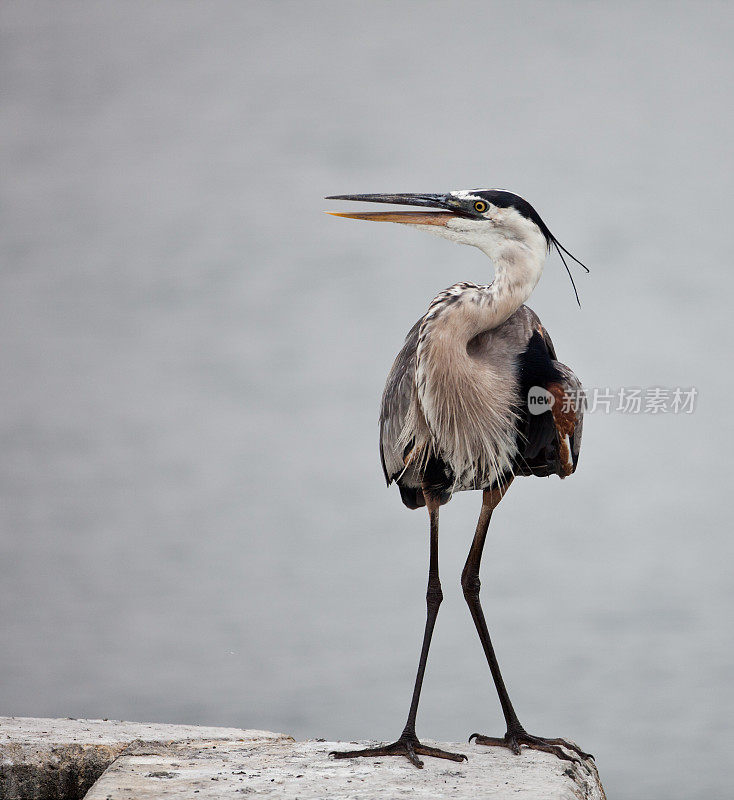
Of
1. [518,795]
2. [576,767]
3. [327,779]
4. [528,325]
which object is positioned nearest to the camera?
[518,795]

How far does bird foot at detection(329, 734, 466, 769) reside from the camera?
292 cm

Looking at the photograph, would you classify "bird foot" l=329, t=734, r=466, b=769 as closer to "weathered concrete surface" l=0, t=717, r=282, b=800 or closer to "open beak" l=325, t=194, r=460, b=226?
"weathered concrete surface" l=0, t=717, r=282, b=800

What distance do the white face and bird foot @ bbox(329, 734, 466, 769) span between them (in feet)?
4.86

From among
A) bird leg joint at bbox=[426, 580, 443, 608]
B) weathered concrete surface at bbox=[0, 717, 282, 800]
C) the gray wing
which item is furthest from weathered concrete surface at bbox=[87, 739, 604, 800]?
the gray wing

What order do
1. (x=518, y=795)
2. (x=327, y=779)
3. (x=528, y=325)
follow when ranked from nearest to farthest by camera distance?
1. (x=518, y=795)
2. (x=327, y=779)
3. (x=528, y=325)

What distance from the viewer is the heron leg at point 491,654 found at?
3.11 metres

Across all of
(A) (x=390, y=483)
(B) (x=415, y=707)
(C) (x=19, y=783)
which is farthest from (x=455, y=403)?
(C) (x=19, y=783)

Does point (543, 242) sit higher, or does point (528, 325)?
point (543, 242)

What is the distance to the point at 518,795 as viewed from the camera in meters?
2.54

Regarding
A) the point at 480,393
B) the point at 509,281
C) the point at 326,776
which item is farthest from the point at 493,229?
the point at 326,776

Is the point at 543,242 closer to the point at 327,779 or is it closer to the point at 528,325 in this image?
the point at 528,325

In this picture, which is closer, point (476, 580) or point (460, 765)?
point (460, 765)

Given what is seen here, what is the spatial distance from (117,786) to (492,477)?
1.39 meters

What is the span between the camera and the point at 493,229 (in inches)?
120
